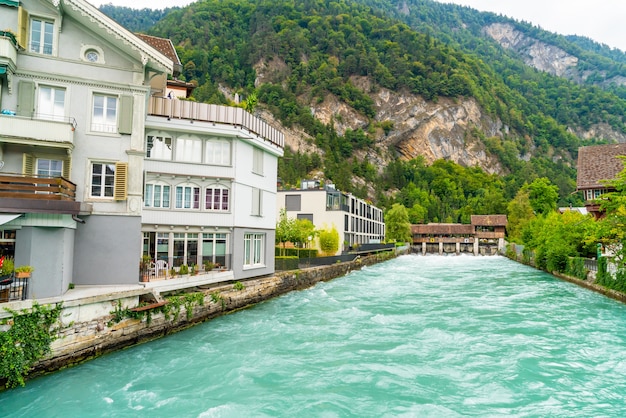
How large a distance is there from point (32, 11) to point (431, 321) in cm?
2155

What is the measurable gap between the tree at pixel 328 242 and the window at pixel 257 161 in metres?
23.1

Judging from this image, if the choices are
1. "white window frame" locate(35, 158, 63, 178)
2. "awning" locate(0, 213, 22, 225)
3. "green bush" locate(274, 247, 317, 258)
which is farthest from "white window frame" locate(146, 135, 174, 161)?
"green bush" locate(274, 247, 317, 258)

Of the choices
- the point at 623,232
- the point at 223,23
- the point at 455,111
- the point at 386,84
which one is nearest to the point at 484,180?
the point at 455,111

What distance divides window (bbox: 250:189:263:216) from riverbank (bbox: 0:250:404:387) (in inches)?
176

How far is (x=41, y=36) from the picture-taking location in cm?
1666

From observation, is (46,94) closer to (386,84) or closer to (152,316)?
(152,316)

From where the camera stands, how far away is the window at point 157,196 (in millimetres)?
21688

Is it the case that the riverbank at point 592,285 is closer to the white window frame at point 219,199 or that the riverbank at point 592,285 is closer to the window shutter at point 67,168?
the white window frame at point 219,199

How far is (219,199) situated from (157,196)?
321cm

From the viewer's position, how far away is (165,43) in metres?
25.4

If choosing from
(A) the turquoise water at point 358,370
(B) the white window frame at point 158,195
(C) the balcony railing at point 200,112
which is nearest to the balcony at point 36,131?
(B) the white window frame at point 158,195

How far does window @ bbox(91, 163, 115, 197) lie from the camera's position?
17141 mm

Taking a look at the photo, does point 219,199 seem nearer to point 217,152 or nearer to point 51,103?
point 217,152

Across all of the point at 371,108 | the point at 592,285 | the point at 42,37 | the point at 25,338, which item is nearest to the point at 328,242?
the point at 592,285
